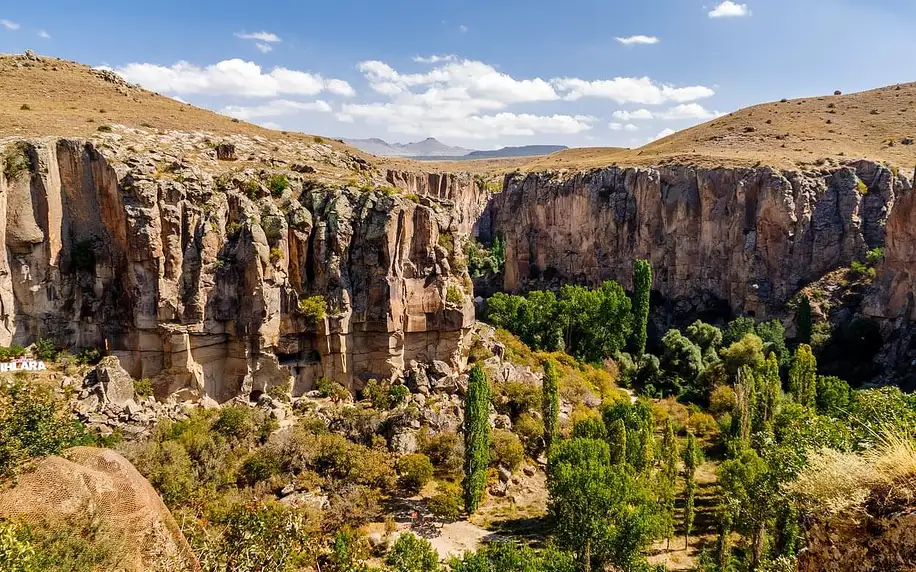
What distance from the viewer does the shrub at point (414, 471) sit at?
2697 centimetres

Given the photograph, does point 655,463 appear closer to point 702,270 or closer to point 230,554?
point 230,554

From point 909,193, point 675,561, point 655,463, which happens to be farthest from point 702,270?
point 675,561

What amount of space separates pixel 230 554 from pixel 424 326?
929 inches

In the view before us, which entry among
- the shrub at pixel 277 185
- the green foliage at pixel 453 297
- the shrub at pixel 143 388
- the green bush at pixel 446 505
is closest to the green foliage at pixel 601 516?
the green bush at pixel 446 505

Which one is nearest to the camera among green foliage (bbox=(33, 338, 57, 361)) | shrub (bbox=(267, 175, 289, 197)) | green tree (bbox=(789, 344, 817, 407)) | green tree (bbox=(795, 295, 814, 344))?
green foliage (bbox=(33, 338, 57, 361))

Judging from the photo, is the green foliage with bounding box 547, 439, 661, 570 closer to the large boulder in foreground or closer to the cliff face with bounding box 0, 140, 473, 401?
the large boulder in foreground

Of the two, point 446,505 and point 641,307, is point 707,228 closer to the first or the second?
point 641,307

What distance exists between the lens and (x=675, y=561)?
24453 millimetres

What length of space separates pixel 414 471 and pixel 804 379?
26274 millimetres

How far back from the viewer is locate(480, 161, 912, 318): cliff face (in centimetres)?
5741

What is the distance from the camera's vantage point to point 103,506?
36.7ft

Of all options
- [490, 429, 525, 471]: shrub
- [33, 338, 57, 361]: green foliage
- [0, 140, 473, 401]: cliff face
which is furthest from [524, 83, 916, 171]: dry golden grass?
[33, 338, 57, 361]: green foliage

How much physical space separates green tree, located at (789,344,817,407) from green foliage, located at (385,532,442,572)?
94.4 ft

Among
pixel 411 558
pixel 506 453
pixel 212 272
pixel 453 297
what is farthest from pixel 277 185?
pixel 411 558
